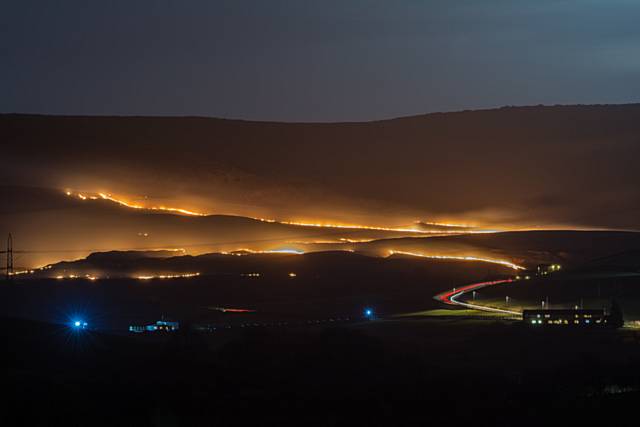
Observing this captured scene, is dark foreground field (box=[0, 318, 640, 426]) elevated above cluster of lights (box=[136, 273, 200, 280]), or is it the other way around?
cluster of lights (box=[136, 273, 200, 280])

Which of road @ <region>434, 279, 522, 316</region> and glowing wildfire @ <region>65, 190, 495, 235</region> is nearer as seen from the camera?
road @ <region>434, 279, 522, 316</region>

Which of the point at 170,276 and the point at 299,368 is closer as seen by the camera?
the point at 299,368

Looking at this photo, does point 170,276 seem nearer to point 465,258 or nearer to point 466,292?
point 466,292

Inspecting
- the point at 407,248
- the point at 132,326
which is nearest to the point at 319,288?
the point at 407,248

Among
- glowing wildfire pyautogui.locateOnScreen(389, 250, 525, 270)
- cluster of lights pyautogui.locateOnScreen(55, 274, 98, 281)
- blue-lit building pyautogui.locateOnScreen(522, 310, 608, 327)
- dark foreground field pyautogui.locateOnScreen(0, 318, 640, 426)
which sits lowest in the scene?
dark foreground field pyautogui.locateOnScreen(0, 318, 640, 426)

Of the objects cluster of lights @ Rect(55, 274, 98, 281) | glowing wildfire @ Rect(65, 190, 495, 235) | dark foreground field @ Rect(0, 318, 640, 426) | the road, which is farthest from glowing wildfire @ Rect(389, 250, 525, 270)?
dark foreground field @ Rect(0, 318, 640, 426)

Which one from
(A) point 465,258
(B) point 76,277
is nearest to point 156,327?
(B) point 76,277

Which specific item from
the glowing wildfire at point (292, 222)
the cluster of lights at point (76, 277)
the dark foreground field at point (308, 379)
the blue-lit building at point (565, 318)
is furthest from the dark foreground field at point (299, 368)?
the glowing wildfire at point (292, 222)

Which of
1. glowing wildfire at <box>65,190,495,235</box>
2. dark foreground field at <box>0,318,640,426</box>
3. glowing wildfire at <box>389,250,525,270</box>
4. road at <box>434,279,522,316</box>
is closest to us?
dark foreground field at <box>0,318,640,426</box>

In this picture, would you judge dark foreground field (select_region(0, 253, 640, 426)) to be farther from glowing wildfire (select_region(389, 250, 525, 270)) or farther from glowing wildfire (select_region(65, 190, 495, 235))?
glowing wildfire (select_region(65, 190, 495, 235))

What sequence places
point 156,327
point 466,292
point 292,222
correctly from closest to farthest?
point 156,327
point 466,292
point 292,222
